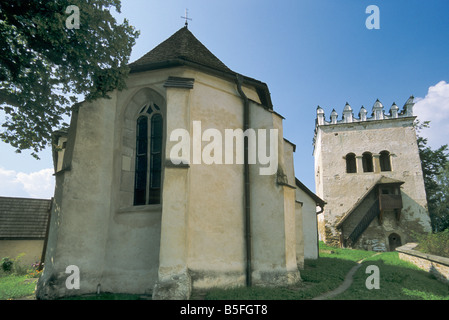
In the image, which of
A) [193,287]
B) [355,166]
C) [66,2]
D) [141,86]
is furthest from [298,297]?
[355,166]

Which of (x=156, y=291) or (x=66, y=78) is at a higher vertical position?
(x=66, y=78)

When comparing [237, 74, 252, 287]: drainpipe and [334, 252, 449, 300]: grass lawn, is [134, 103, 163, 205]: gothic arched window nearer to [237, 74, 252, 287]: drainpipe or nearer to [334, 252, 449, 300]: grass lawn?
[237, 74, 252, 287]: drainpipe

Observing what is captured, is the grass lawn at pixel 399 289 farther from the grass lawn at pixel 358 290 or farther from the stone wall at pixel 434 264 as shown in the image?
the stone wall at pixel 434 264

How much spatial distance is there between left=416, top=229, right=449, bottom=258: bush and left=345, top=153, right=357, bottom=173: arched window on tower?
48.0 feet

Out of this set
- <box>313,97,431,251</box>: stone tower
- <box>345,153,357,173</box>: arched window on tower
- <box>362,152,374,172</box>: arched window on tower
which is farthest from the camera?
<box>345,153,357,173</box>: arched window on tower

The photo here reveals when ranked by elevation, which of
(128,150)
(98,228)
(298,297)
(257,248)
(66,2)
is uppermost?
(66,2)

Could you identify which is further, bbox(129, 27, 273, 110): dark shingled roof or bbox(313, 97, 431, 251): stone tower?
bbox(313, 97, 431, 251): stone tower

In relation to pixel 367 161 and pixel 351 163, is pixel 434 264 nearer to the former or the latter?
pixel 351 163

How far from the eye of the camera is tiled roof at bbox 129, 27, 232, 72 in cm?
968

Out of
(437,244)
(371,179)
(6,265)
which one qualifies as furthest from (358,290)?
(371,179)

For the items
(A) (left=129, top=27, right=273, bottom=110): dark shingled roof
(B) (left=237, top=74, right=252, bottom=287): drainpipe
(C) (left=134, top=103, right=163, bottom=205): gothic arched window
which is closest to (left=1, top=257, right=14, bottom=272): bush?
(C) (left=134, top=103, right=163, bottom=205): gothic arched window

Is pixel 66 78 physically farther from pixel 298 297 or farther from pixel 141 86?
pixel 298 297

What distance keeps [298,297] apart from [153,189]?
5193 millimetres
